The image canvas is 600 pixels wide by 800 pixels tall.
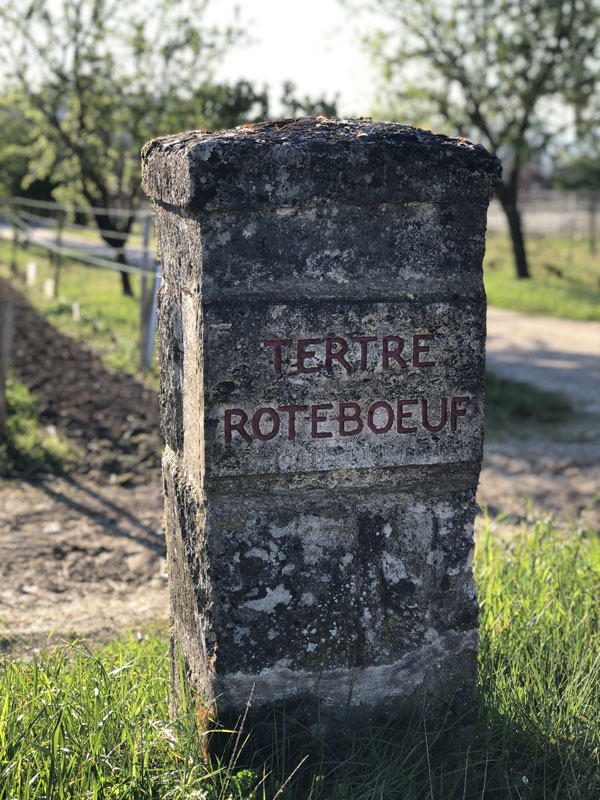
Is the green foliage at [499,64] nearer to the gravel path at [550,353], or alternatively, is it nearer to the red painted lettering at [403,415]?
the gravel path at [550,353]

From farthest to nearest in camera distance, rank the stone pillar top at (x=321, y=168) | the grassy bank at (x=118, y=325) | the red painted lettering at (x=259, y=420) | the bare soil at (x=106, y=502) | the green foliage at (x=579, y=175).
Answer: the green foliage at (x=579, y=175), the grassy bank at (x=118, y=325), the bare soil at (x=106, y=502), the red painted lettering at (x=259, y=420), the stone pillar top at (x=321, y=168)

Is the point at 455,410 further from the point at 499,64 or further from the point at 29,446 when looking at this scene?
the point at 499,64

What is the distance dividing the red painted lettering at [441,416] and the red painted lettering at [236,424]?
0.44 metres

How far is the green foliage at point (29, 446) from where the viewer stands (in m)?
5.94

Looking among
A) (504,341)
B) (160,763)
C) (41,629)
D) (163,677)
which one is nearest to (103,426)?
(41,629)

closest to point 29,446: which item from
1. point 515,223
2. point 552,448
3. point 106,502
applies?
point 106,502

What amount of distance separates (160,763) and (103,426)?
471cm

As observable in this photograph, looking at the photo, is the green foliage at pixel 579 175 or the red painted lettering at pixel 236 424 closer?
the red painted lettering at pixel 236 424

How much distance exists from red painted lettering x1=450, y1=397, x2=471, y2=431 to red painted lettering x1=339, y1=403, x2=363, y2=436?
0.24 meters

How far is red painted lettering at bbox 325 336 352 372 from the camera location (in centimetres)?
219

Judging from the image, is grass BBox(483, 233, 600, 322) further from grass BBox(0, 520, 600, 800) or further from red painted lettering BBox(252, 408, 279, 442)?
red painted lettering BBox(252, 408, 279, 442)

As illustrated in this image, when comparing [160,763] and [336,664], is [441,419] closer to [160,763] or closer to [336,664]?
[336,664]

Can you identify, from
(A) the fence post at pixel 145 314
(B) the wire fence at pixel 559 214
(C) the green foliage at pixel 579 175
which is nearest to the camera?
(A) the fence post at pixel 145 314

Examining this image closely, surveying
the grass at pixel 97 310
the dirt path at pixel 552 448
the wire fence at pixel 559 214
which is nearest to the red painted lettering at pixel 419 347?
the dirt path at pixel 552 448
